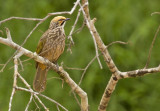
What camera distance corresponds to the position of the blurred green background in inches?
320

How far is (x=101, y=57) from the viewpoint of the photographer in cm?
803

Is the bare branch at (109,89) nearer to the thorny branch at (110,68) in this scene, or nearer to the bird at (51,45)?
the thorny branch at (110,68)

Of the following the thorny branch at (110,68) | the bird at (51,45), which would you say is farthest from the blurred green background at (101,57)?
the thorny branch at (110,68)

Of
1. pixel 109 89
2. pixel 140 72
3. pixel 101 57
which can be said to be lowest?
pixel 101 57

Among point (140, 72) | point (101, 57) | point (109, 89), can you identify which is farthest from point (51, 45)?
point (101, 57)

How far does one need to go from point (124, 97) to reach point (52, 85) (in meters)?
1.26

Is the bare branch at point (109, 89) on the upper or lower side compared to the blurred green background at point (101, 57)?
upper

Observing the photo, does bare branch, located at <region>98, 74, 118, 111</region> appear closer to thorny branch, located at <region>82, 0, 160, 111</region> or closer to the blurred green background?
thorny branch, located at <region>82, 0, 160, 111</region>

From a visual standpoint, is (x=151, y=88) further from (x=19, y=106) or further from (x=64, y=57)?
(x=19, y=106)

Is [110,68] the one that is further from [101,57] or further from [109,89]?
[101,57]

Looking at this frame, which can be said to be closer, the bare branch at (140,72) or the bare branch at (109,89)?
the bare branch at (140,72)

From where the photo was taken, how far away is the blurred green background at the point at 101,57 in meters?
8.14

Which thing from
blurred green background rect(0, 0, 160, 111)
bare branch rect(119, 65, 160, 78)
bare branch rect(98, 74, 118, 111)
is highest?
bare branch rect(119, 65, 160, 78)

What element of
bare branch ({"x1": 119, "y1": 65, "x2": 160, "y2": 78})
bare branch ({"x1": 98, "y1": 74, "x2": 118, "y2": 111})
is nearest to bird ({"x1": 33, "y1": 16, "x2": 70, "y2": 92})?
Result: bare branch ({"x1": 98, "y1": 74, "x2": 118, "y2": 111})
